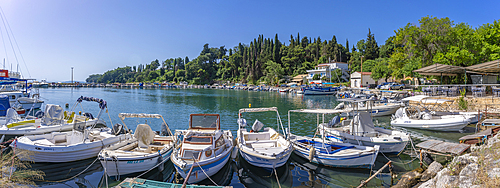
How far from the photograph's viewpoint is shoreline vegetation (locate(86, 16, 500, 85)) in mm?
33125

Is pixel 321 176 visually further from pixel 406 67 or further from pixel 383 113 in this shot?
pixel 406 67

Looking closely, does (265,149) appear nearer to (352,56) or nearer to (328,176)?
(328,176)

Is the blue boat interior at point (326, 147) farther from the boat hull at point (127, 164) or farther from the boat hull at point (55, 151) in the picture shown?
the boat hull at point (55, 151)

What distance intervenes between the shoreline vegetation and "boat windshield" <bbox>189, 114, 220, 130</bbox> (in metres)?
35.2

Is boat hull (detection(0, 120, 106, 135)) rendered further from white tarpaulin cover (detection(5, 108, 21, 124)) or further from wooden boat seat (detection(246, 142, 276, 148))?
wooden boat seat (detection(246, 142, 276, 148))

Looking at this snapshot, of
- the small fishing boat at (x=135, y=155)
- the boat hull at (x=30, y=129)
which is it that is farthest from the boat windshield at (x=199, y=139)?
the boat hull at (x=30, y=129)

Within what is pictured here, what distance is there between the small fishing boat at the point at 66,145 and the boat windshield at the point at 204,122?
3.94m

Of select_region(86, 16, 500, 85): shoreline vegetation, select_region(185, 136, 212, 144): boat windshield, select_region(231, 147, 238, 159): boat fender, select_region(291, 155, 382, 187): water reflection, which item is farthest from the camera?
select_region(86, 16, 500, 85): shoreline vegetation

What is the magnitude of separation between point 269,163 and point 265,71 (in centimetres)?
10000

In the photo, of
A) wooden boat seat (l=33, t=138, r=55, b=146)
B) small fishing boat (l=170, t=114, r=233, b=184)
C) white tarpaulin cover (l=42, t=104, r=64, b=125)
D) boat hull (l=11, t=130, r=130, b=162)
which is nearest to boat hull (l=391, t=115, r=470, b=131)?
small fishing boat (l=170, t=114, r=233, b=184)

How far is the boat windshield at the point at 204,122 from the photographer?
1423cm

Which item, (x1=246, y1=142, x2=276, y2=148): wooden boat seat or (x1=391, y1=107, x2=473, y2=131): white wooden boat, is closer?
(x1=246, y1=142, x2=276, y2=148): wooden boat seat

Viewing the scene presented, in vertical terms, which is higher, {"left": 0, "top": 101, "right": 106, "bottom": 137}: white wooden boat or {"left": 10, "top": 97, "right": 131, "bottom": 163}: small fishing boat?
{"left": 0, "top": 101, "right": 106, "bottom": 137}: white wooden boat

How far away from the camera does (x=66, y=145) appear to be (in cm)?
1248
